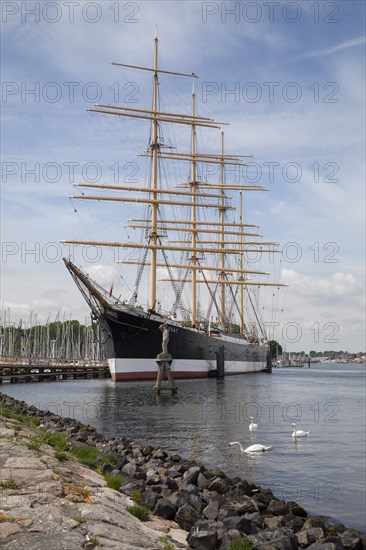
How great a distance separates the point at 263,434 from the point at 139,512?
559 inches

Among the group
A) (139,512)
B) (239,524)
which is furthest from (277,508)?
(139,512)

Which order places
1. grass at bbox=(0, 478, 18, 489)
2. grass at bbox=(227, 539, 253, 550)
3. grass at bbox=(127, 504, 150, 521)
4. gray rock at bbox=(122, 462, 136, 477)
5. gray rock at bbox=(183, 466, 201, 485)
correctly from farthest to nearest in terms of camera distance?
1. gray rock at bbox=(183, 466, 201, 485)
2. gray rock at bbox=(122, 462, 136, 477)
3. grass at bbox=(127, 504, 150, 521)
4. grass at bbox=(0, 478, 18, 489)
5. grass at bbox=(227, 539, 253, 550)

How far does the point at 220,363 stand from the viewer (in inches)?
2520

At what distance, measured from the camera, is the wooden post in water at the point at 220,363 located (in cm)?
6303

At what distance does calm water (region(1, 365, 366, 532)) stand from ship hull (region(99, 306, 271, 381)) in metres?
13.1

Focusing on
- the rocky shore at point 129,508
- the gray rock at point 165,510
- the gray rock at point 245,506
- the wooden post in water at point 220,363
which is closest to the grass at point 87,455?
the rocky shore at point 129,508

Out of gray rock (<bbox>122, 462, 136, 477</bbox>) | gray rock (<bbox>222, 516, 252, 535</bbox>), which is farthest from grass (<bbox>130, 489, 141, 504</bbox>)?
gray rock (<bbox>122, 462, 136, 477</bbox>)

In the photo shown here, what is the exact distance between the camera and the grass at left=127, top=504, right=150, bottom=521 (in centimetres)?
784

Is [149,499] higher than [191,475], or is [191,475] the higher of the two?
[149,499]

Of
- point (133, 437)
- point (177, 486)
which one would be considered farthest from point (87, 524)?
point (133, 437)

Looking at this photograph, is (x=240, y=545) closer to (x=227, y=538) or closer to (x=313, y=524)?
(x=227, y=538)

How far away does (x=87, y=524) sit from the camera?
21.2ft

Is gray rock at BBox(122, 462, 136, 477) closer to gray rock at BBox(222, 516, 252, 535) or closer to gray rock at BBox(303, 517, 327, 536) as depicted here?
gray rock at BBox(222, 516, 252, 535)

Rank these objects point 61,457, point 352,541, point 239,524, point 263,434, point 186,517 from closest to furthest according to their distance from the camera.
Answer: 1. point 239,524
2. point 186,517
3. point 352,541
4. point 61,457
5. point 263,434
